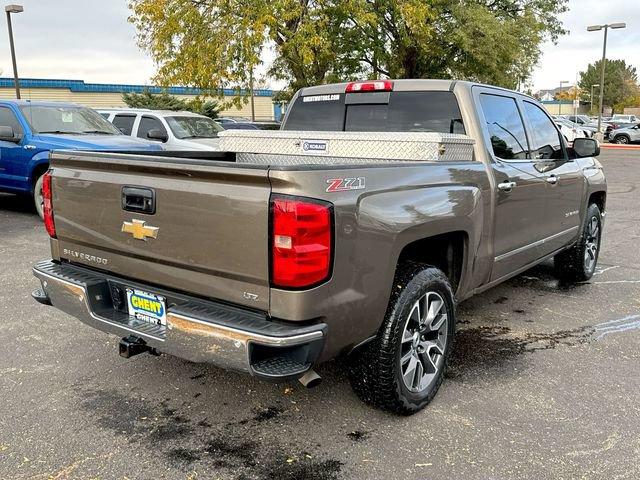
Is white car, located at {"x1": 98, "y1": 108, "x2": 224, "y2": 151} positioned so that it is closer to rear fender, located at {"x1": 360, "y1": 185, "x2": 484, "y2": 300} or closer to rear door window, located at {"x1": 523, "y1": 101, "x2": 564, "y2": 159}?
rear door window, located at {"x1": 523, "y1": 101, "x2": 564, "y2": 159}

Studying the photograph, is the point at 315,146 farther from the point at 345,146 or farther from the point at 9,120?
the point at 9,120

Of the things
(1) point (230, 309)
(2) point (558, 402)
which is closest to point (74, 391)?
(1) point (230, 309)

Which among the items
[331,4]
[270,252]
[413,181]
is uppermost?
[331,4]

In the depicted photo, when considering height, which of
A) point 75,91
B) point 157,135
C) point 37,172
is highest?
point 75,91

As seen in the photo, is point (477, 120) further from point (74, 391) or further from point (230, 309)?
point (74, 391)

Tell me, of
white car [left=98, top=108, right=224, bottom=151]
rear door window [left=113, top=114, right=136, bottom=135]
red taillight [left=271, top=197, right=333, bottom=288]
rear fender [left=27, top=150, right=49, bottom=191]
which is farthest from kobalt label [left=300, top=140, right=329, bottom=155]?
rear door window [left=113, top=114, right=136, bottom=135]

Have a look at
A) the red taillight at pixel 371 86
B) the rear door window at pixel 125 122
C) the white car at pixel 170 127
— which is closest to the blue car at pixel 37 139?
the white car at pixel 170 127

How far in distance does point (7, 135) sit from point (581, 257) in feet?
26.3

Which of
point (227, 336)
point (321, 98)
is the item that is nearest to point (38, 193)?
point (321, 98)

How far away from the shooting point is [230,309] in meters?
2.67

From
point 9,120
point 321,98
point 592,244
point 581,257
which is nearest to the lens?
point 321,98

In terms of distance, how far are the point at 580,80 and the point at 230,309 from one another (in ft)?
347

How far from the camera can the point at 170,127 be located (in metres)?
11.9

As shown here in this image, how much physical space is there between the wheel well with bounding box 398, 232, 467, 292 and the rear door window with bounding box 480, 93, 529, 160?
81 centimetres
